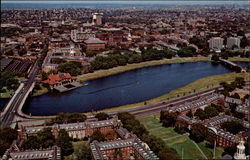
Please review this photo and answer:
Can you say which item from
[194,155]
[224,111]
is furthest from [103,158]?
[224,111]

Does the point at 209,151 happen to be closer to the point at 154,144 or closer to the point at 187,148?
the point at 187,148

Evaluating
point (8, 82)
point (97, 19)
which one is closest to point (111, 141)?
point (8, 82)

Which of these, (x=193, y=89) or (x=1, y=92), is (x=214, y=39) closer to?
(x=193, y=89)

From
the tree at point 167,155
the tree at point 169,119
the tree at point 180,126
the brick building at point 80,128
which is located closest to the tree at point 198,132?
the tree at point 180,126

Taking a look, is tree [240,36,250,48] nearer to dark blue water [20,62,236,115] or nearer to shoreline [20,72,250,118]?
dark blue water [20,62,236,115]

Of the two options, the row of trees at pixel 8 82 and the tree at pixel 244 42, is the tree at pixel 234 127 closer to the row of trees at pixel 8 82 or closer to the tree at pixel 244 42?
the row of trees at pixel 8 82

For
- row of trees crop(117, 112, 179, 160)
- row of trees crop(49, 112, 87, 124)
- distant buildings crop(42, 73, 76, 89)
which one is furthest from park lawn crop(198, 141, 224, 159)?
distant buildings crop(42, 73, 76, 89)
